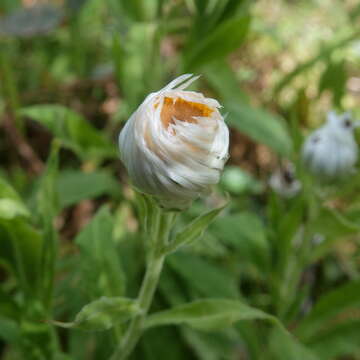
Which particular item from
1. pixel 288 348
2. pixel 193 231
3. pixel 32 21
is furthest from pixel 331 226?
pixel 32 21

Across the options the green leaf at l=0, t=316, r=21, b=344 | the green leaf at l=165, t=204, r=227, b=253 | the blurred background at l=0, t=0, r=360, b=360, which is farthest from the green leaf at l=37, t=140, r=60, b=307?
the green leaf at l=165, t=204, r=227, b=253

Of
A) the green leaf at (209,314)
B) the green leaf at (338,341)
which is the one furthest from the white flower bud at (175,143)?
the green leaf at (338,341)

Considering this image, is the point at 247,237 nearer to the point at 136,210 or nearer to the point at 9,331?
the point at 136,210

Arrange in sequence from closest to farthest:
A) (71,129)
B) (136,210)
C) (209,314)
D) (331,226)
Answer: (209,314), (331,226), (71,129), (136,210)

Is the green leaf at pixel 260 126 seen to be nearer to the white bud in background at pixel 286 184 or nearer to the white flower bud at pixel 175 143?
the white bud in background at pixel 286 184

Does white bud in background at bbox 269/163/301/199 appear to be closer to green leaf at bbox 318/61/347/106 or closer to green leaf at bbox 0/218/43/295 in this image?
green leaf at bbox 318/61/347/106

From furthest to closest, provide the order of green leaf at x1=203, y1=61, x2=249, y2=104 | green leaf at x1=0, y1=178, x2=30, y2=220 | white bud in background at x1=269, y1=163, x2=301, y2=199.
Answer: green leaf at x1=203, y1=61, x2=249, y2=104 → white bud in background at x1=269, y1=163, x2=301, y2=199 → green leaf at x1=0, y1=178, x2=30, y2=220

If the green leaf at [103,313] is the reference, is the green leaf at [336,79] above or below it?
above
